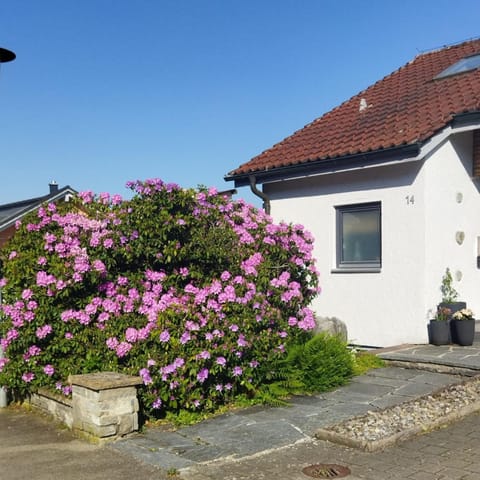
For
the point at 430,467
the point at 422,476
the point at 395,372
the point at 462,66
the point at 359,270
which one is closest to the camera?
the point at 422,476

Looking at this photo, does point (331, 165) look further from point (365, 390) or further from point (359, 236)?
point (365, 390)

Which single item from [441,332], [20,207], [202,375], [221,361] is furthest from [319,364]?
[20,207]

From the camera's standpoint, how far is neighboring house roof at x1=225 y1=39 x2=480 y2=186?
9859 mm

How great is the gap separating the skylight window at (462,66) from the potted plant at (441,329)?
583 cm

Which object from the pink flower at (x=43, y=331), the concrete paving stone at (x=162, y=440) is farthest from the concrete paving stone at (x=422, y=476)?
the pink flower at (x=43, y=331)

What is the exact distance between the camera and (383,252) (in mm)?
10008

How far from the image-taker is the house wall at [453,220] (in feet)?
31.4

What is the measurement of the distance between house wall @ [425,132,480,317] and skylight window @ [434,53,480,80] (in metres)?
2.49

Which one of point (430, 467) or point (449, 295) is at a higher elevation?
point (449, 295)

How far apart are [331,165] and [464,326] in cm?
359

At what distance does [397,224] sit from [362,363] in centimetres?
280

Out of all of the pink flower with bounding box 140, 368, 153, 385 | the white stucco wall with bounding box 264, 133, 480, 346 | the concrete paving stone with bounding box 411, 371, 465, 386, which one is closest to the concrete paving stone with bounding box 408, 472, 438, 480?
the pink flower with bounding box 140, 368, 153, 385

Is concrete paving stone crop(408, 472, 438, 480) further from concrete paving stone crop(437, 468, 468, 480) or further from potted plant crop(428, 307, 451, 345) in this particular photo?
potted plant crop(428, 307, 451, 345)

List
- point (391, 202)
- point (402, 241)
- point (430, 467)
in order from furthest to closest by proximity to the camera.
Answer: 1. point (391, 202)
2. point (402, 241)
3. point (430, 467)
